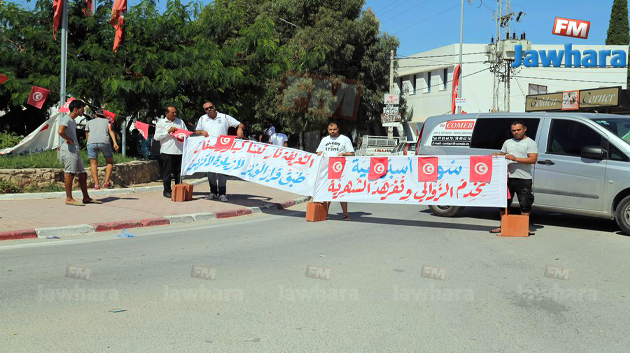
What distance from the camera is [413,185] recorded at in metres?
9.77

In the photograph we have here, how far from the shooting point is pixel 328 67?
1502 inches

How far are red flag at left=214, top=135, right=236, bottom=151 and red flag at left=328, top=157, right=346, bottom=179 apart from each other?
90.4 inches

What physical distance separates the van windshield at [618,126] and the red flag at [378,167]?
3.59 m

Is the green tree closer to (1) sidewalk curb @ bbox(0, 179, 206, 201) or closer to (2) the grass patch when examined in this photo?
(1) sidewalk curb @ bbox(0, 179, 206, 201)

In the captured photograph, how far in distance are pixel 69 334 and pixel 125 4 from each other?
1407 centimetres

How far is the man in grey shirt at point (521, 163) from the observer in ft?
29.4

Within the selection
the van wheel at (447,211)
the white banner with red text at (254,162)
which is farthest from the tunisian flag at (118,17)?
the van wheel at (447,211)

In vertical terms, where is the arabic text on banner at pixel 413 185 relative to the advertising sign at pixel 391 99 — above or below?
below

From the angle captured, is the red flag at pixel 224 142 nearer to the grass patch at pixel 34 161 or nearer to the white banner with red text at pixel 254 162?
the white banner with red text at pixel 254 162

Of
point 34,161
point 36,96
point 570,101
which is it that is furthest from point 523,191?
point 570,101

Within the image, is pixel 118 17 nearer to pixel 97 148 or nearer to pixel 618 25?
pixel 97 148

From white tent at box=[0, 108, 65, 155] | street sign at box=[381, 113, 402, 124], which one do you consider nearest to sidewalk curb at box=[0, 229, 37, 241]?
white tent at box=[0, 108, 65, 155]

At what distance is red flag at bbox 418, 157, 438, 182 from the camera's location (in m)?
9.66

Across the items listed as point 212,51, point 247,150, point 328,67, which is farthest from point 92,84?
point 328,67
